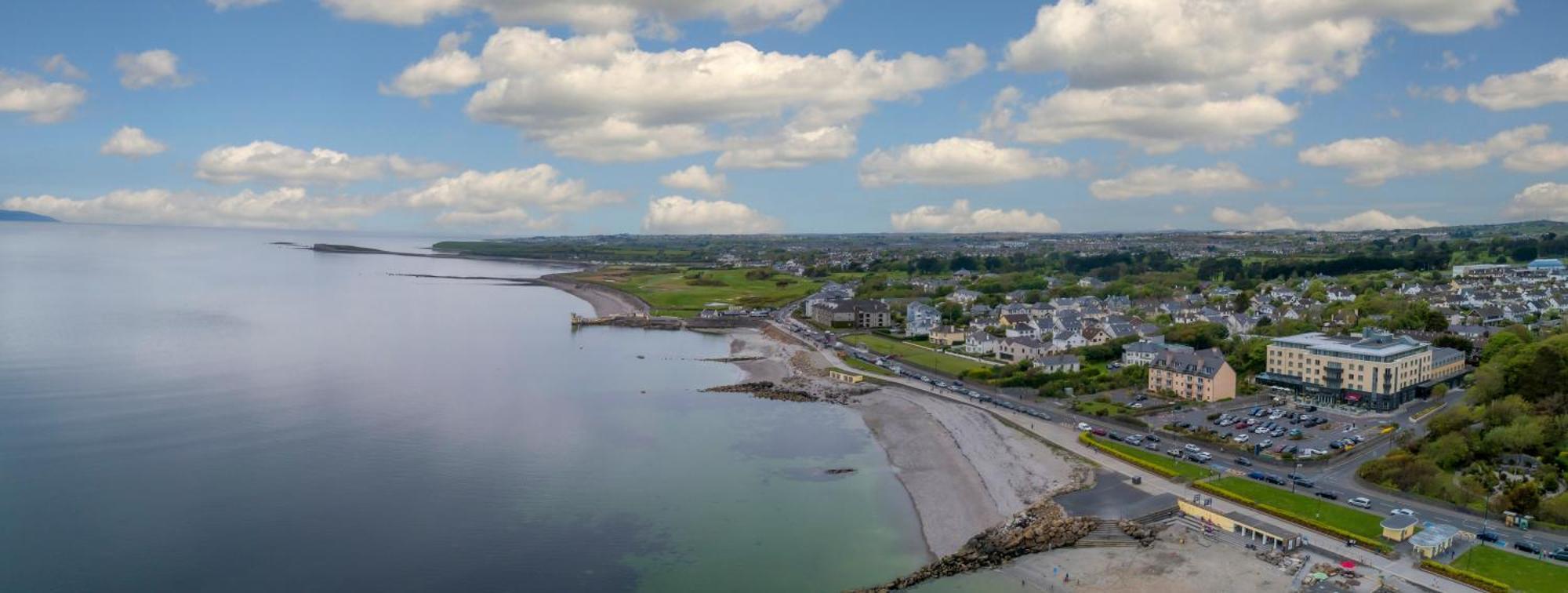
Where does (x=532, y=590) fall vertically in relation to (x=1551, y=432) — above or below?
below

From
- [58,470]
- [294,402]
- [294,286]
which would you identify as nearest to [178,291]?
[294,286]

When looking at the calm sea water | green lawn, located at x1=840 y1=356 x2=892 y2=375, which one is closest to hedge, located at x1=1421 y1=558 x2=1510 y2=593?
the calm sea water

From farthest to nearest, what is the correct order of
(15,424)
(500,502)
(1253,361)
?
(1253,361) < (15,424) < (500,502)

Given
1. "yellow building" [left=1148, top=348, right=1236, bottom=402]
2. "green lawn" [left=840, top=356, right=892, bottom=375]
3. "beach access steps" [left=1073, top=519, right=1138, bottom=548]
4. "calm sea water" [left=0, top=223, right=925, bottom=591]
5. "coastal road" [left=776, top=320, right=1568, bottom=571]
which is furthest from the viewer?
"green lawn" [left=840, top=356, right=892, bottom=375]

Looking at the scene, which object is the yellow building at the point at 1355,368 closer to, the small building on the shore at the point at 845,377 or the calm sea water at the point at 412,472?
the small building on the shore at the point at 845,377

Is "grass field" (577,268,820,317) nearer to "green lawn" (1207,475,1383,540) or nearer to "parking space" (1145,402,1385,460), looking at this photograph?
"parking space" (1145,402,1385,460)

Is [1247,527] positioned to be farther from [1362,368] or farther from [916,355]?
[916,355]

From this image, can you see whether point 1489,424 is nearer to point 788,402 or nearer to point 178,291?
point 788,402
